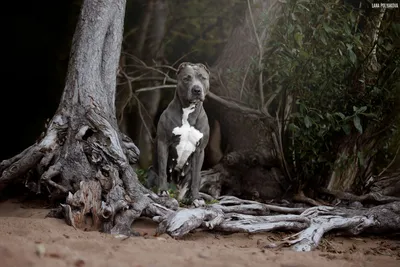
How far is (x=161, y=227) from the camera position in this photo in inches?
165

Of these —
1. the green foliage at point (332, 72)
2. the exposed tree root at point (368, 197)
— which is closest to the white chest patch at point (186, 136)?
the green foliage at point (332, 72)

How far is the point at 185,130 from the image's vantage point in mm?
5430

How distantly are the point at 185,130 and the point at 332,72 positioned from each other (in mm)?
1779

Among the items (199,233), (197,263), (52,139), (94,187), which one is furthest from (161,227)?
(52,139)

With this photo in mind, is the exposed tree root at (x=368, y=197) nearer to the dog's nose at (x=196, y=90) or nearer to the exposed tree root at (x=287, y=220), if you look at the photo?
the exposed tree root at (x=287, y=220)

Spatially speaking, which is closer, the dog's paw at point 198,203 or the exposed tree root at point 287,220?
the exposed tree root at point 287,220

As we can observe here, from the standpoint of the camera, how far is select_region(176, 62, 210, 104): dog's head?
5203 millimetres

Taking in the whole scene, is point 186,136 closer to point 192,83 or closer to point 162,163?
point 162,163

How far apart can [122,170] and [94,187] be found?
0.37 meters

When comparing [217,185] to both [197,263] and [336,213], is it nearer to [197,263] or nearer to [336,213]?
[336,213]

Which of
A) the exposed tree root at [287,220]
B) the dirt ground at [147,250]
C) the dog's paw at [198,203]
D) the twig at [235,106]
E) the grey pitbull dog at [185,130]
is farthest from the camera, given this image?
the twig at [235,106]

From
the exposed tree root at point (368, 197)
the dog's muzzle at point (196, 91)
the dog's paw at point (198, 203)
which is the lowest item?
the dog's paw at point (198, 203)

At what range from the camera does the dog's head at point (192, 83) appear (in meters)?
5.20

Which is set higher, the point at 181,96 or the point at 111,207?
the point at 181,96
